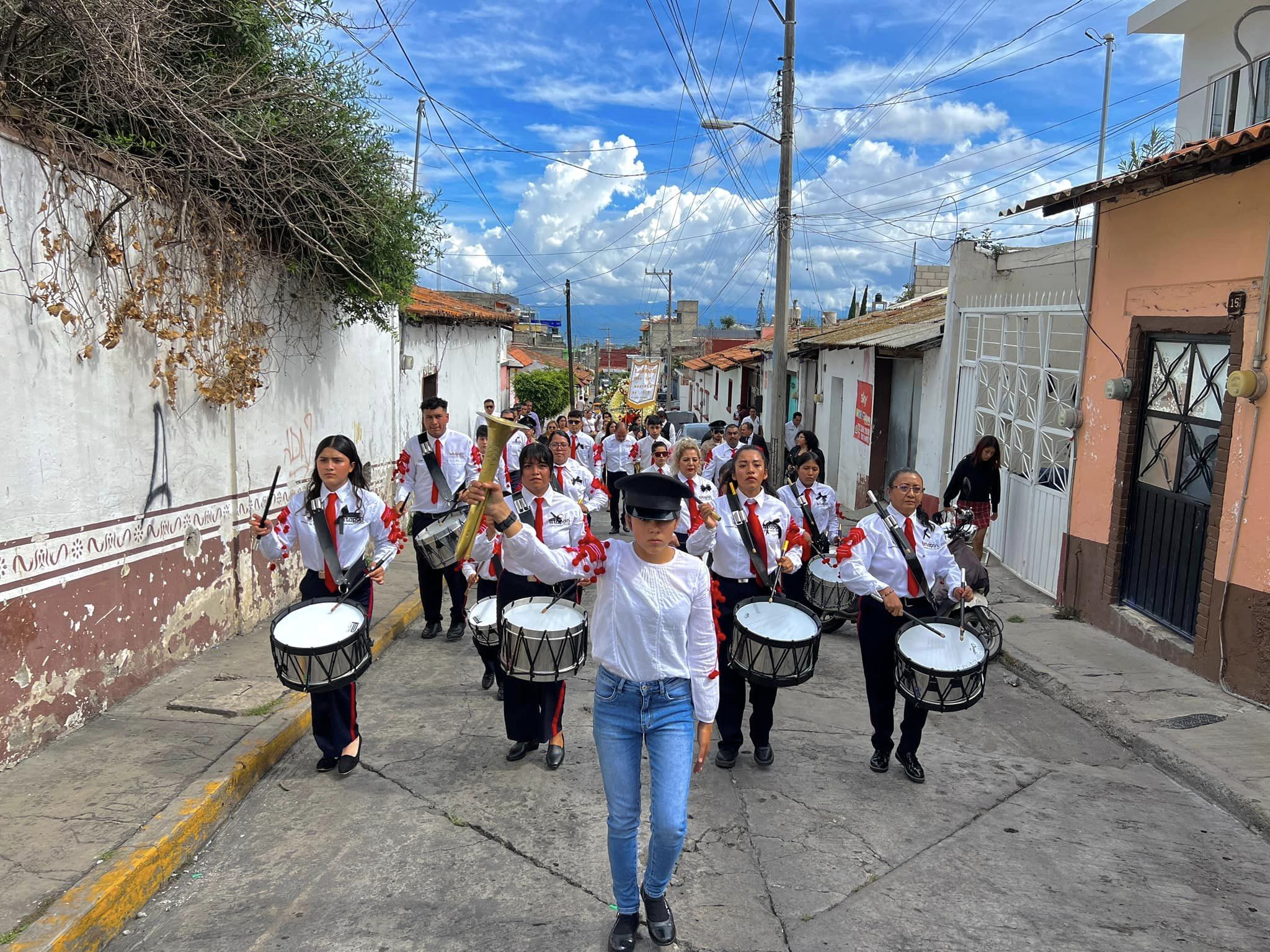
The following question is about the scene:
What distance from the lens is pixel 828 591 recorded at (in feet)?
22.0

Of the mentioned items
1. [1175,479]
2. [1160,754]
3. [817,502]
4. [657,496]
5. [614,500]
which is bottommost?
[1160,754]

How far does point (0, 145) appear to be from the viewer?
4.71m

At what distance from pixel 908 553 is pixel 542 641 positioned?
6.85ft

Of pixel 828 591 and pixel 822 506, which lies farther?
pixel 822 506

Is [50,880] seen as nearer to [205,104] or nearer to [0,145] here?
[0,145]

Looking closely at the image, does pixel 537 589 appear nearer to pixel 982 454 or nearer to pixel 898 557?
pixel 898 557

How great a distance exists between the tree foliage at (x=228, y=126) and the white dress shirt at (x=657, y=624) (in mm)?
4112

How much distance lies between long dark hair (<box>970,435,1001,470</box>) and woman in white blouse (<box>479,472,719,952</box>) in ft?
25.5

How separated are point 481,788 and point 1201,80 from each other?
14.8 meters

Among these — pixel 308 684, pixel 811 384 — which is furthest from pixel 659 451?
pixel 811 384

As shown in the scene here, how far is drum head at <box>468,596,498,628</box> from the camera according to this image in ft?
18.2

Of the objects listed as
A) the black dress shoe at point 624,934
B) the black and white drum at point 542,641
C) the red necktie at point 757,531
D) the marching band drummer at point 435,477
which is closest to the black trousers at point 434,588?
the marching band drummer at point 435,477

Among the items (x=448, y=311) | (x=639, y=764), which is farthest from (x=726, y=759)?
(x=448, y=311)

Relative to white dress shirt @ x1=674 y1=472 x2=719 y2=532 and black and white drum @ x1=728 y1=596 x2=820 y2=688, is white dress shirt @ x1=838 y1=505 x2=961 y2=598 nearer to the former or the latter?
black and white drum @ x1=728 y1=596 x2=820 y2=688
